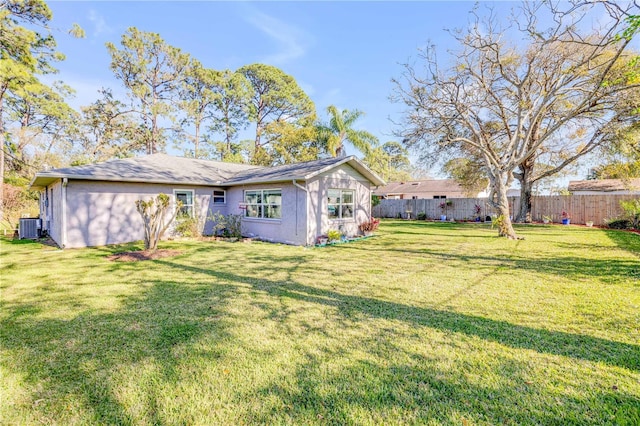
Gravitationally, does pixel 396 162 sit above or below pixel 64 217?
above

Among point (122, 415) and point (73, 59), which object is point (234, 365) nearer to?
point (122, 415)

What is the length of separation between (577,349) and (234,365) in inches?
149

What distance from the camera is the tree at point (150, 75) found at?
75.1 feet

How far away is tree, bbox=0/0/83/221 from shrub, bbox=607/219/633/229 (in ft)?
84.3

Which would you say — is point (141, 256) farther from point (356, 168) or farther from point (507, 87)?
point (507, 87)

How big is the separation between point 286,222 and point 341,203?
8.37ft

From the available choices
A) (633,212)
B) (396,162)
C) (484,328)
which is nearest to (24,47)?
(484,328)

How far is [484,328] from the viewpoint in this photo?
386cm

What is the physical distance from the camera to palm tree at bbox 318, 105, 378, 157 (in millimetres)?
20797

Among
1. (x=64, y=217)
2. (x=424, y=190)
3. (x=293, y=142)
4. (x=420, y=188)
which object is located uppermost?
(x=293, y=142)

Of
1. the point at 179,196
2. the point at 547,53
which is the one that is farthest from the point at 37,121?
the point at 547,53

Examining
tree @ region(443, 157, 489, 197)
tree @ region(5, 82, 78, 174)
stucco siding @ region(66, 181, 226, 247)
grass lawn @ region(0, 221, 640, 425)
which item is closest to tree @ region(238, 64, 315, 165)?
tree @ region(5, 82, 78, 174)

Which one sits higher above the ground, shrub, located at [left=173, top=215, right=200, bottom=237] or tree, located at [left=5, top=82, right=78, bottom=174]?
tree, located at [left=5, top=82, right=78, bottom=174]

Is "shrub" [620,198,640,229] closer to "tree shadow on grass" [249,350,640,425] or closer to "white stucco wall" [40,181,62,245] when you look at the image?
"tree shadow on grass" [249,350,640,425]
